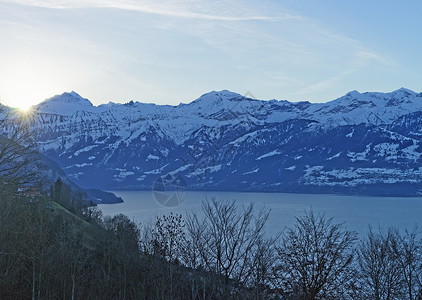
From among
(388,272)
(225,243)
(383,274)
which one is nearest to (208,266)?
(225,243)

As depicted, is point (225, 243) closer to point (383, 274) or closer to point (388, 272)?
point (388, 272)

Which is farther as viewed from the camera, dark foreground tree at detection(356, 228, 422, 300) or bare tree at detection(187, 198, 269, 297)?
dark foreground tree at detection(356, 228, 422, 300)

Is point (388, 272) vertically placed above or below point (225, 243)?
below

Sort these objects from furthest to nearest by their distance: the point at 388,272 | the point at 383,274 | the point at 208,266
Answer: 1. the point at 383,274
2. the point at 388,272
3. the point at 208,266

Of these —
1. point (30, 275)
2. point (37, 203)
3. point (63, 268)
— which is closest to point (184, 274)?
point (63, 268)

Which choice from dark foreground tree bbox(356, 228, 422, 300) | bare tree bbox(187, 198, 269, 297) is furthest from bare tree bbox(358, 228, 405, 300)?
bare tree bbox(187, 198, 269, 297)

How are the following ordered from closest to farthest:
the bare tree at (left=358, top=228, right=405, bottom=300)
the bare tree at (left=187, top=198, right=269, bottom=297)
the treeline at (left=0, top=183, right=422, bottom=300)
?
the treeline at (left=0, top=183, right=422, bottom=300), the bare tree at (left=187, top=198, right=269, bottom=297), the bare tree at (left=358, top=228, right=405, bottom=300)

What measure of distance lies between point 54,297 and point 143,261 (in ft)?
32.1

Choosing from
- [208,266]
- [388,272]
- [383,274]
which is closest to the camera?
[208,266]

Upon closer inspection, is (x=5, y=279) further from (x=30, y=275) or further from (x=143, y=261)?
(x=143, y=261)

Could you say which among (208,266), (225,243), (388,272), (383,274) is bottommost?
(383,274)

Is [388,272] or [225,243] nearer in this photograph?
[225,243]

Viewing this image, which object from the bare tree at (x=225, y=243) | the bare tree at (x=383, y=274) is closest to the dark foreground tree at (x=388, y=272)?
the bare tree at (x=383, y=274)

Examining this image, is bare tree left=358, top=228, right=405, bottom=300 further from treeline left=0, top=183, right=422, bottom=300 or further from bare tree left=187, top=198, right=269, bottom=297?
bare tree left=187, top=198, right=269, bottom=297
